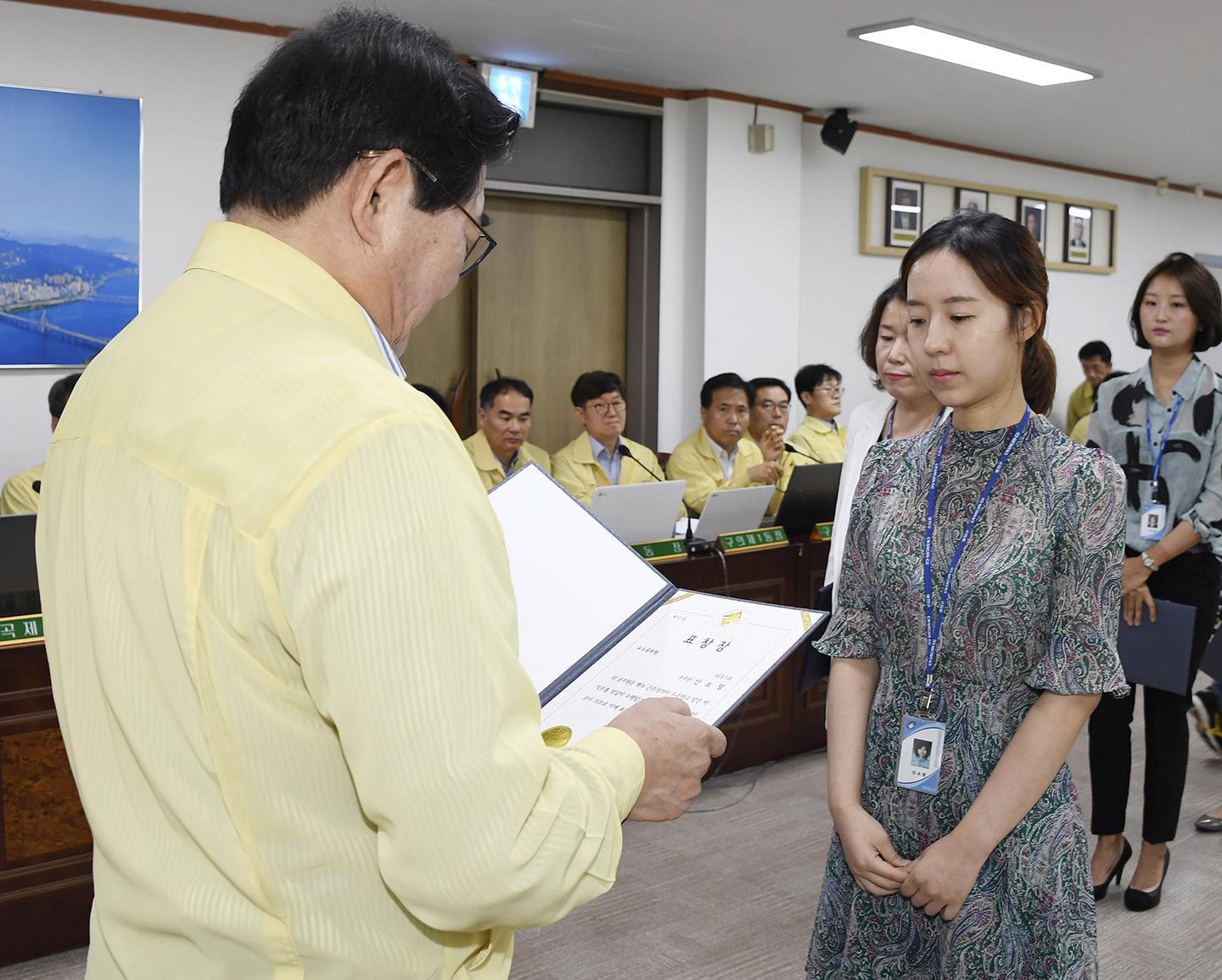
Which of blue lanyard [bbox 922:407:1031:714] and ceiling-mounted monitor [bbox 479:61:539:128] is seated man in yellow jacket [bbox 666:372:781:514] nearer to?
ceiling-mounted monitor [bbox 479:61:539:128]

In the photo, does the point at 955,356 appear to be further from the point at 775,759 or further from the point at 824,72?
the point at 824,72

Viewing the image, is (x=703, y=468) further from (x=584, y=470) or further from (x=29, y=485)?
(x=29, y=485)

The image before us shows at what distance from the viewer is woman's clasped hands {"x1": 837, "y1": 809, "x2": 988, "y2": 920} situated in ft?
4.18

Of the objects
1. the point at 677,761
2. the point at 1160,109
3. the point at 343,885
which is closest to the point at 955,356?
the point at 677,761

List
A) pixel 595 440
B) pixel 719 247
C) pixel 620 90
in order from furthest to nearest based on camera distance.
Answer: pixel 719 247, pixel 620 90, pixel 595 440

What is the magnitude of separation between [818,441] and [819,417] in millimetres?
422

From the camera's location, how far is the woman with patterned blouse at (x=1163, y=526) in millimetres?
2635

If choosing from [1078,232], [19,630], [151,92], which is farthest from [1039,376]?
[1078,232]

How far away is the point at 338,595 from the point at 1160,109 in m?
7.02

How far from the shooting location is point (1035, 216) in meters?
8.00

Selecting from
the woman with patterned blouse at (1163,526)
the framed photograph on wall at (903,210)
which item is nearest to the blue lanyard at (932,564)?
the woman with patterned blouse at (1163,526)

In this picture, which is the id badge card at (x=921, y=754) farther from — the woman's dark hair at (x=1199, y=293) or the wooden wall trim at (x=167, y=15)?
the wooden wall trim at (x=167, y=15)

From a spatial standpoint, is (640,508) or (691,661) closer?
(691,661)

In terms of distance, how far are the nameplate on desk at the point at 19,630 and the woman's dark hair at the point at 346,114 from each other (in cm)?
199
